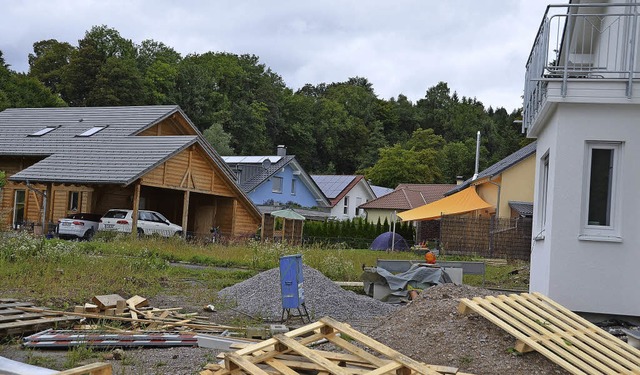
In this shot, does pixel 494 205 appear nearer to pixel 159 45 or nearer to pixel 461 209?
pixel 461 209

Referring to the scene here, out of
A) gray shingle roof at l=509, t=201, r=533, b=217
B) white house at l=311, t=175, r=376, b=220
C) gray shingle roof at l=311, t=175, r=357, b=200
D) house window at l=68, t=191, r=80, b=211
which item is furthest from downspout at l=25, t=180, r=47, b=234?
gray shingle roof at l=311, t=175, r=357, b=200

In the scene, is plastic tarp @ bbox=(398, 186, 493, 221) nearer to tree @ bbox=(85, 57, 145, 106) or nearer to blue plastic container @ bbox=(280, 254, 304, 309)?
blue plastic container @ bbox=(280, 254, 304, 309)

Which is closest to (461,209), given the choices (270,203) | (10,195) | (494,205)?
(494,205)

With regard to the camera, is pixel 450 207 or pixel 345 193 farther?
pixel 345 193

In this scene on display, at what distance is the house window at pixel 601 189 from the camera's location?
11555mm

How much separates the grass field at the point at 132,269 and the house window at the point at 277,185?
28.9 metres

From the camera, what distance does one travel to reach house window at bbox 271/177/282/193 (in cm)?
5766

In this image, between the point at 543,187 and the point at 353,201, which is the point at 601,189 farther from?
the point at 353,201

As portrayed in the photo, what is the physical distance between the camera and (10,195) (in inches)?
1619

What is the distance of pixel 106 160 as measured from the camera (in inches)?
1433

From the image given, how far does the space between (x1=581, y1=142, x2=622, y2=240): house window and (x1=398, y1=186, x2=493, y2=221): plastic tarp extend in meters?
29.9

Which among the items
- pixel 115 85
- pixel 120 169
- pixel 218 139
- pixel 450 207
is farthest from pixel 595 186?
pixel 115 85

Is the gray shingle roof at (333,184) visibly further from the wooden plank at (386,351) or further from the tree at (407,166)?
the wooden plank at (386,351)

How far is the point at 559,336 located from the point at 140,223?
2866cm
